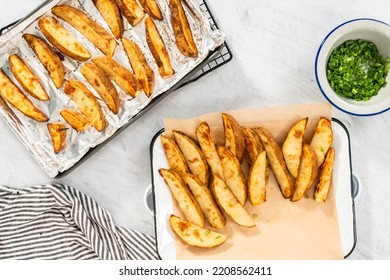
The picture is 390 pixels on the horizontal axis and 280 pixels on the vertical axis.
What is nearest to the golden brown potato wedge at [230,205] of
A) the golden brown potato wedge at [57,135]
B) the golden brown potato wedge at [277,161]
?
the golden brown potato wedge at [277,161]

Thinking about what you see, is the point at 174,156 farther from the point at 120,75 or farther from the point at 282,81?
the point at 282,81

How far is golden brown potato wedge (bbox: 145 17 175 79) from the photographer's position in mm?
1788

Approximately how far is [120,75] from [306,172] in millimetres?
699

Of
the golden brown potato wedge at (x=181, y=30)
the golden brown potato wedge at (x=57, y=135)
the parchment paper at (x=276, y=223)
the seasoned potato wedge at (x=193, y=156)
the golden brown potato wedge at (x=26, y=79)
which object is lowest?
the parchment paper at (x=276, y=223)

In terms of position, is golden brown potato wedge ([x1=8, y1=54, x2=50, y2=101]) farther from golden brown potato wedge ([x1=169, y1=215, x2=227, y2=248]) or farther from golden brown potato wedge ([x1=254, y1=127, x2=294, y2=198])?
golden brown potato wedge ([x1=254, y1=127, x2=294, y2=198])

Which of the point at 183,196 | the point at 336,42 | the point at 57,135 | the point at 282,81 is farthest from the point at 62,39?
the point at 336,42

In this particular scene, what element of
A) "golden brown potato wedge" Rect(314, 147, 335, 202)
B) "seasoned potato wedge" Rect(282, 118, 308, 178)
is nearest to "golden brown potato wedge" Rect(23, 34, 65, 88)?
"seasoned potato wedge" Rect(282, 118, 308, 178)

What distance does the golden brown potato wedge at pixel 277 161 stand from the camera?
5.85 feet

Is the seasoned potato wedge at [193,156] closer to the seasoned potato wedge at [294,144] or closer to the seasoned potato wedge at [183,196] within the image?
the seasoned potato wedge at [183,196]

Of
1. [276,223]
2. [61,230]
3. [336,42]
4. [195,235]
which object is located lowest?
[276,223]

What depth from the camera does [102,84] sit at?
179 cm

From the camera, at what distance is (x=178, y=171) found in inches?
72.7

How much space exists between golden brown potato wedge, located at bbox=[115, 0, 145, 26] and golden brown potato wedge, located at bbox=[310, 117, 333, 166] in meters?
0.71

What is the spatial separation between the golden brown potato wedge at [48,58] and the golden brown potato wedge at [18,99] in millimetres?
114
